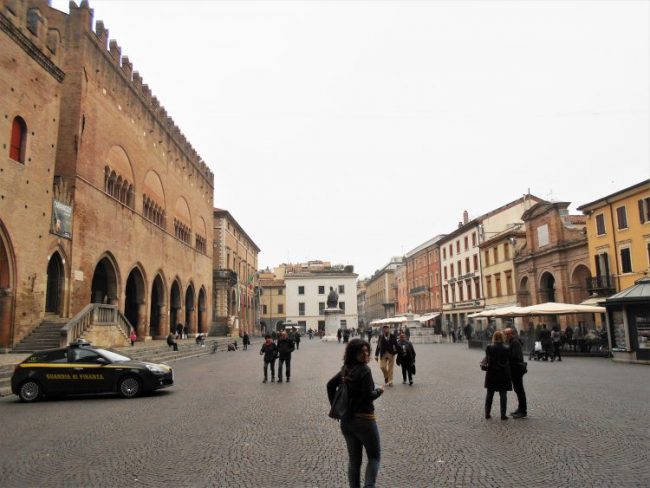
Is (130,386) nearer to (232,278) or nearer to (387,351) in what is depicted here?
(387,351)

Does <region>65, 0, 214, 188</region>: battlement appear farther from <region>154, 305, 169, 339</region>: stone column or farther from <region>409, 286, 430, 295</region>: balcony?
<region>409, 286, 430, 295</region>: balcony

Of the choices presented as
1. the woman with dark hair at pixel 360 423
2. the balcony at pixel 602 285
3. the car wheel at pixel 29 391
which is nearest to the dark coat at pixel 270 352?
the car wheel at pixel 29 391

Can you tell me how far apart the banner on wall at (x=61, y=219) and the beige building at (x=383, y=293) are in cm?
7014

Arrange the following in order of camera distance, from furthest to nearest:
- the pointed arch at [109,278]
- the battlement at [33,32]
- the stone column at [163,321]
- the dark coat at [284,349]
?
the stone column at [163,321], the pointed arch at [109,278], the battlement at [33,32], the dark coat at [284,349]

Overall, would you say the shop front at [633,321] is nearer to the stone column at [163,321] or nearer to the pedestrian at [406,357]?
the pedestrian at [406,357]

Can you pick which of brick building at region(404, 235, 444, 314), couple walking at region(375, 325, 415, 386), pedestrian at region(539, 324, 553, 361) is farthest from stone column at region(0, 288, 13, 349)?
brick building at region(404, 235, 444, 314)

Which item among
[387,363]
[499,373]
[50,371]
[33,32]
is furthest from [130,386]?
[33,32]

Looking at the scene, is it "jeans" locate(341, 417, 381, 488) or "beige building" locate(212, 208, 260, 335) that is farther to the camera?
"beige building" locate(212, 208, 260, 335)

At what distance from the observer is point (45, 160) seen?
2055 centimetres

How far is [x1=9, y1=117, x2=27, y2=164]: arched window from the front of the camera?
19.0 meters

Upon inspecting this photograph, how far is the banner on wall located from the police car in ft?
35.7

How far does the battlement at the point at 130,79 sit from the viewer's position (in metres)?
25.2

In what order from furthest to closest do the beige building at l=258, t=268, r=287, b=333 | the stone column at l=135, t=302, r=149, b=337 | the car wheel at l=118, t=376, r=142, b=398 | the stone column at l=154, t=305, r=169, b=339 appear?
the beige building at l=258, t=268, r=287, b=333, the stone column at l=154, t=305, r=169, b=339, the stone column at l=135, t=302, r=149, b=337, the car wheel at l=118, t=376, r=142, b=398

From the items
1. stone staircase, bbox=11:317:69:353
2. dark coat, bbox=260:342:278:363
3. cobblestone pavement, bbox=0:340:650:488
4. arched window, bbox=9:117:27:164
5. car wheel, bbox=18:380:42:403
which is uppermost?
arched window, bbox=9:117:27:164
